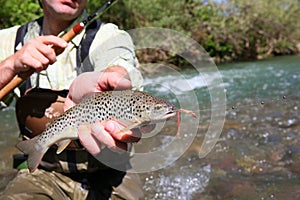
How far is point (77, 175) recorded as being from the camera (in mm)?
2875

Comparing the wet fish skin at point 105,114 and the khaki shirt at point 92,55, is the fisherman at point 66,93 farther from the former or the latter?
the wet fish skin at point 105,114

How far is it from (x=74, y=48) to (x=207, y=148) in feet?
9.63

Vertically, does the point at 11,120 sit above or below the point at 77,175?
below

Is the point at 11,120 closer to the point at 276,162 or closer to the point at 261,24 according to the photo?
the point at 276,162

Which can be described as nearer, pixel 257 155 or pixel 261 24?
pixel 257 155

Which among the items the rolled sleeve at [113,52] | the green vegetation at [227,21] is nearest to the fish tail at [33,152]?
the rolled sleeve at [113,52]

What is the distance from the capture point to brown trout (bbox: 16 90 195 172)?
1825 mm

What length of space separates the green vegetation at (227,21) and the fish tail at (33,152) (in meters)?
16.8

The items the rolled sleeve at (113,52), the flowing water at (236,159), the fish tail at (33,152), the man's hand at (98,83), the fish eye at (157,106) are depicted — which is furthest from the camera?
the flowing water at (236,159)

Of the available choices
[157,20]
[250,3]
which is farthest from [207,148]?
[250,3]

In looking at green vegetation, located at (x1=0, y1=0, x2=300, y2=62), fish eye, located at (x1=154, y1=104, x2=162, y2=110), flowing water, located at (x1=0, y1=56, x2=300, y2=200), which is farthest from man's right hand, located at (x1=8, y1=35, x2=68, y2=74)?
green vegetation, located at (x1=0, y1=0, x2=300, y2=62)

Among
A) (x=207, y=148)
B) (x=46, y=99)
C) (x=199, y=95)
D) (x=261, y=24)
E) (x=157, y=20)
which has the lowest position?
(x=261, y=24)

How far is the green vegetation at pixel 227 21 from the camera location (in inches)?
854

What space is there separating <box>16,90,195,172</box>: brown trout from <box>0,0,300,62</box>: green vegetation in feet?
55.4
